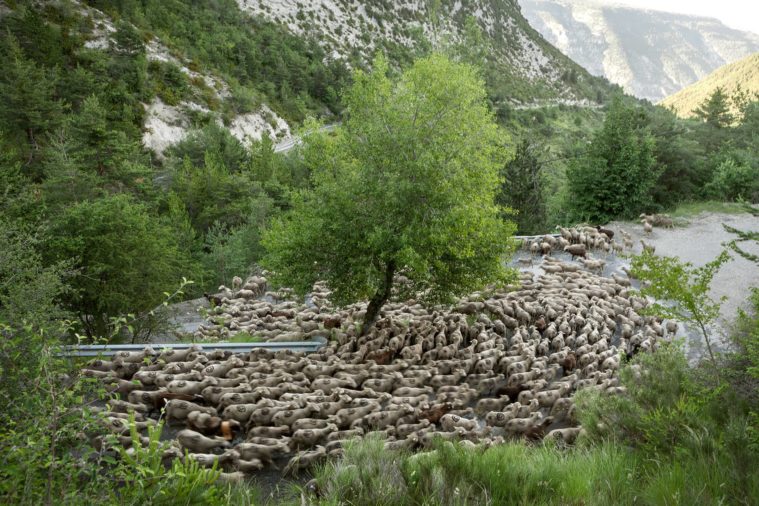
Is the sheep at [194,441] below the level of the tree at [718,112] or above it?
below

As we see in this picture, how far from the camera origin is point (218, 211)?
119 ft

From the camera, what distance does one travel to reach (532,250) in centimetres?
2033

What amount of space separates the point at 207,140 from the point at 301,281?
38.8 m

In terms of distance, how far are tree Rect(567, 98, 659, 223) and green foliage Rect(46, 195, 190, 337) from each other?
2317cm

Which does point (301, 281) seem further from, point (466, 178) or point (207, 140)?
point (207, 140)

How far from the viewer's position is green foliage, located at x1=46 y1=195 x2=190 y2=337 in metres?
18.5

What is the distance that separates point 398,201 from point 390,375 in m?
4.07

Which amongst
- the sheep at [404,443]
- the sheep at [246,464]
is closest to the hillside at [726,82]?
the sheep at [404,443]

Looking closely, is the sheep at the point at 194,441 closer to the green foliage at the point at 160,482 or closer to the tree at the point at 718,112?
Answer: the green foliage at the point at 160,482

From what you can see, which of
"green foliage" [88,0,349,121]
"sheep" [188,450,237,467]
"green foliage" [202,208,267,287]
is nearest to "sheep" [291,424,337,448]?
"sheep" [188,450,237,467]

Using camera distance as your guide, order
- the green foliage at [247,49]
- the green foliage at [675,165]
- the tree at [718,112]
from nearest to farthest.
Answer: the green foliage at [675,165]
the tree at [718,112]
the green foliage at [247,49]

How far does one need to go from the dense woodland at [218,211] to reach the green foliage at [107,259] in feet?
0.27

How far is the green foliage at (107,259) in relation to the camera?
18516 mm

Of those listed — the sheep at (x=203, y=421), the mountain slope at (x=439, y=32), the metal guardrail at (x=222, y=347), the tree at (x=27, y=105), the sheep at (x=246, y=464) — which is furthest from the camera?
the mountain slope at (x=439, y=32)
